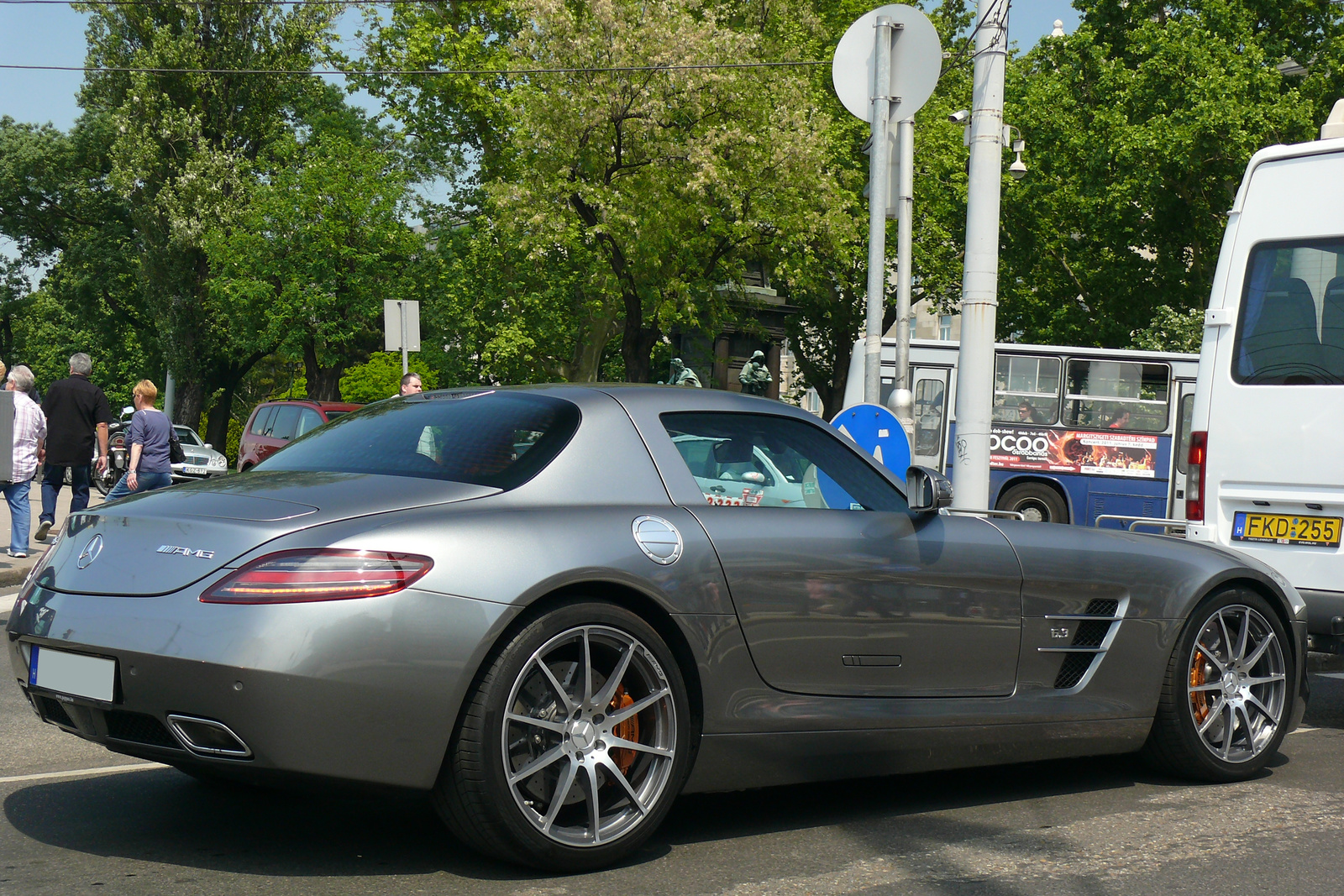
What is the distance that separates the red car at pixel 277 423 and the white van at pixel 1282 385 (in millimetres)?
15561

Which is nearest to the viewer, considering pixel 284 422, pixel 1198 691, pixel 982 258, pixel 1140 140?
pixel 1198 691

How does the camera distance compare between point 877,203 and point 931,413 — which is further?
point 931,413

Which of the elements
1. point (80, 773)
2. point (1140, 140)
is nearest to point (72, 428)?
point (80, 773)

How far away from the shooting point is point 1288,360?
270 inches

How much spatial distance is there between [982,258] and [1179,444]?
10.4 meters

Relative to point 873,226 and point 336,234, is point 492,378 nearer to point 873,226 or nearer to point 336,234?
point 336,234

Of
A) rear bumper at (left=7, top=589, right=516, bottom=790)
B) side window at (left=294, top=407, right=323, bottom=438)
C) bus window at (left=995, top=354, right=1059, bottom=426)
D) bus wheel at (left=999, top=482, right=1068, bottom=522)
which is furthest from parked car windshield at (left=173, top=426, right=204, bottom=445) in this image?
rear bumper at (left=7, top=589, right=516, bottom=790)

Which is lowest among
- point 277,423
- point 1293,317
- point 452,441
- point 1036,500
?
point 1036,500

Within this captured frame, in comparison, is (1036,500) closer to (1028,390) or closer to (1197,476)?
(1028,390)

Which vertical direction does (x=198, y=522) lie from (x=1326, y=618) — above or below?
above

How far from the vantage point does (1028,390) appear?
19656 mm

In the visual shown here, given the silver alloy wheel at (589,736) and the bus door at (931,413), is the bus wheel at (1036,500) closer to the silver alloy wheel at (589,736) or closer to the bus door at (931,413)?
the bus door at (931,413)

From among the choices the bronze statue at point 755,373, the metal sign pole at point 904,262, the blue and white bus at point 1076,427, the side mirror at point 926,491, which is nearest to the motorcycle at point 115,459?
the bronze statue at point 755,373

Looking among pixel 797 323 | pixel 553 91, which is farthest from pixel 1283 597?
pixel 797 323
